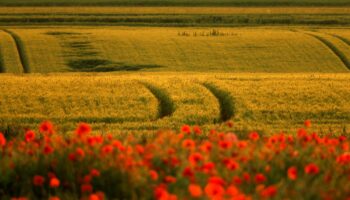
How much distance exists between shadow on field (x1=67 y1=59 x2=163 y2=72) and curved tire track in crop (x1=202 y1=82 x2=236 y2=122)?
48.6 ft

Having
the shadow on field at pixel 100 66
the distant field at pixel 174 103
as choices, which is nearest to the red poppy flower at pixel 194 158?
the distant field at pixel 174 103

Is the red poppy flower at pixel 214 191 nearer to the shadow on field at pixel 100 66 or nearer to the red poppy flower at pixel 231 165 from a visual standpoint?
the red poppy flower at pixel 231 165

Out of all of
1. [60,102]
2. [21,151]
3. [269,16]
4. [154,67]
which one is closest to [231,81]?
[60,102]

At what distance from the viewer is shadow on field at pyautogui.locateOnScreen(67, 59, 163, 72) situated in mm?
38719

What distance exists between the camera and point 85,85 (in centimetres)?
2347

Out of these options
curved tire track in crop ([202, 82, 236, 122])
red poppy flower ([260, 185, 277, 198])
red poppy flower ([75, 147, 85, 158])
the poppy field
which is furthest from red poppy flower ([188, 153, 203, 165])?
curved tire track in crop ([202, 82, 236, 122])

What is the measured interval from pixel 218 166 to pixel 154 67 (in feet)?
102

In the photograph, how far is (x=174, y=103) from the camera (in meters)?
21.0

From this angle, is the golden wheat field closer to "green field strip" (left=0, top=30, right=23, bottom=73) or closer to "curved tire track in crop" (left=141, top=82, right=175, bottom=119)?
"green field strip" (left=0, top=30, right=23, bottom=73)

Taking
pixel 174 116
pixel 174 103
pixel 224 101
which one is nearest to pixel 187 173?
pixel 174 116

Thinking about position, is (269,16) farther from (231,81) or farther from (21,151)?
(21,151)

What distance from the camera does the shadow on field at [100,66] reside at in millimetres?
38719

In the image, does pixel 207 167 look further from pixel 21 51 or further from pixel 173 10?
pixel 173 10

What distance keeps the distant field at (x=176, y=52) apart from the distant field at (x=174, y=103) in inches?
553
